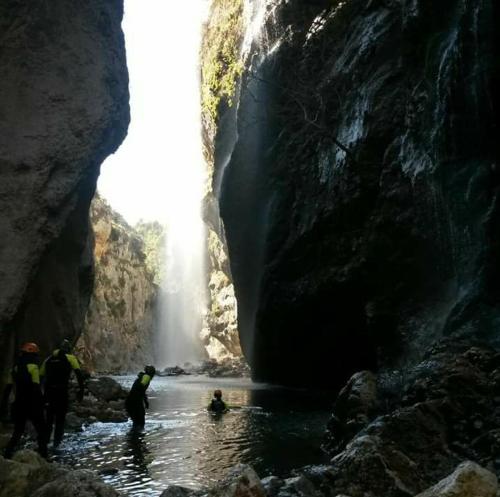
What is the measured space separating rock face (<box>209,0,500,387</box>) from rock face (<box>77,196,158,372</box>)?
102 feet

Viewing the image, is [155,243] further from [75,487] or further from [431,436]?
[75,487]

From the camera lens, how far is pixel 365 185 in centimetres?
1619

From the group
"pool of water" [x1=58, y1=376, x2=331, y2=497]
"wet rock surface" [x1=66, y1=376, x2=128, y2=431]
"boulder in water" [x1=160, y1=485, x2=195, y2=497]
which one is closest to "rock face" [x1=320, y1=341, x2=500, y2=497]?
"pool of water" [x1=58, y1=376, x2=331, y2=497]

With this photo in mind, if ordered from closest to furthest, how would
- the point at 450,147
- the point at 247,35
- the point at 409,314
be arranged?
the point at 450,147 < the point at 409,314 < the point at 247,35

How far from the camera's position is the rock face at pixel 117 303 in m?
53.5

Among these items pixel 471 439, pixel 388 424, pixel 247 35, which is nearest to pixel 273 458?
pixel 388 424

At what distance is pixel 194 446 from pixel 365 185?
1016cm

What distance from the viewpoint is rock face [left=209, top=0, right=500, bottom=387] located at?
11.3 m

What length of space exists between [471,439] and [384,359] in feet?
29.1

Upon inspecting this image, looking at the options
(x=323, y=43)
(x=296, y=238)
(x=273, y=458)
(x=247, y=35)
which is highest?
(x=247, y=35)

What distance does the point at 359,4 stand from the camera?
59.8 ft

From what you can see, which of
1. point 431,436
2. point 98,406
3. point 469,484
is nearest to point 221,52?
point 98,406

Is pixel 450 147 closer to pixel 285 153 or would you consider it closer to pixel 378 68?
pixel 378 68

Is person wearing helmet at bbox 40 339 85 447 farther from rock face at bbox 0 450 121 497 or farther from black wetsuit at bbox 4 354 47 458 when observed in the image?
rock face at bbox 0 450 121 497
